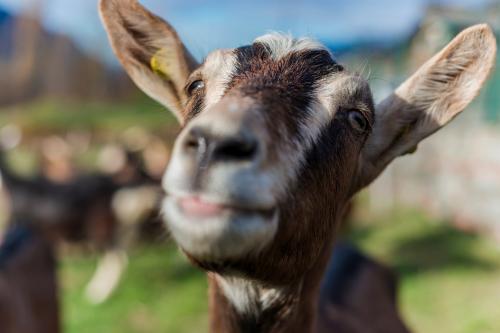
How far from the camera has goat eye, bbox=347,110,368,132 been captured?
268 cm

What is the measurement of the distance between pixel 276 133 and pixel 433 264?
857cm

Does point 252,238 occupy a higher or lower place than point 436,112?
higher

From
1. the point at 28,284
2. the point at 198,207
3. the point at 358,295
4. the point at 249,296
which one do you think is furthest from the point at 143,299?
the point at 198,207

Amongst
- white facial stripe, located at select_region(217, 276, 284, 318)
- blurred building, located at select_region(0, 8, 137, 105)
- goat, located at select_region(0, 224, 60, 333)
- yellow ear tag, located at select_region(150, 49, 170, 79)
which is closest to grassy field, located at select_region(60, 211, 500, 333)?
goat, located at select_region(0, 224, 60, 333)

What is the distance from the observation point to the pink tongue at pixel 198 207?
6.17 feet

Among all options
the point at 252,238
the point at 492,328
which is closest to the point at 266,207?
the point at 252,238

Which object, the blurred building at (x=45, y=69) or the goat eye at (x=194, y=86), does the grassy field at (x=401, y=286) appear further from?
the blurred building at (x=45, y=69)

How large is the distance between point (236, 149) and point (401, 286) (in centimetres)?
788

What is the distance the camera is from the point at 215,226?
6.16ft

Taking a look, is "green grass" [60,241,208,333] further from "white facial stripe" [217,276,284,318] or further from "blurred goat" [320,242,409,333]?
"white facial stripe" [217,276,284,318]

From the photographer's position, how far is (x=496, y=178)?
11.0m

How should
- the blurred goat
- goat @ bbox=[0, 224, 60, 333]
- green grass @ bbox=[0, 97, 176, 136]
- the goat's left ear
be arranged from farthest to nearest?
green grass @ bbox=[0, 97, 176, 136], goat @ bbox=[0, 224, 60, 333], the blurred goat, the goat's left ear

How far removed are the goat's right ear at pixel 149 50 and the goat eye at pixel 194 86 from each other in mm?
379

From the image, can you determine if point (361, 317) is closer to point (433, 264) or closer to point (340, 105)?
point (340, 105)
